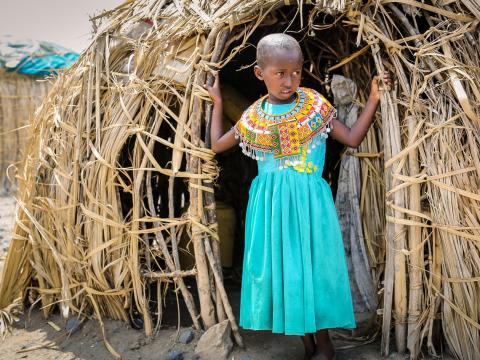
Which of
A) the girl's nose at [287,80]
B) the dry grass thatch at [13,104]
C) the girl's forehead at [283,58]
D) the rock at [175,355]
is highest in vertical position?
the dry grass thatch at [13,104]

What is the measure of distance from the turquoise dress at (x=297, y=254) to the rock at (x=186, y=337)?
16.5 inches

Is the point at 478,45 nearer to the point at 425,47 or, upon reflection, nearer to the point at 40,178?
the point at 425,47

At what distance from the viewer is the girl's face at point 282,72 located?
2262 millimetres

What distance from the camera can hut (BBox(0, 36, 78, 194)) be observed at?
28.9 ft

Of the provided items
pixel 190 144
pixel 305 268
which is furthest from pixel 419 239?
pixel 190 144

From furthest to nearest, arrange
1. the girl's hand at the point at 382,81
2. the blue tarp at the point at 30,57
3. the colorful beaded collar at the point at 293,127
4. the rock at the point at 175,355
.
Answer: the blue tarp at the point at 30,57
the rock at the point at 175,355
the girl's hand at the point at 382,81
the colorful beaded collar at the point at 293,127

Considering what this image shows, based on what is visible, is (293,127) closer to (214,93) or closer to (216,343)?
(214,93)

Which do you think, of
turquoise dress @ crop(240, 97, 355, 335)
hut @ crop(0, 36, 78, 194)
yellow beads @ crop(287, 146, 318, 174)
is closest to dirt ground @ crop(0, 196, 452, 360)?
turquoise dress @ crop(240, 97, 355, 335)

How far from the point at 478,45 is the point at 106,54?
2048mm

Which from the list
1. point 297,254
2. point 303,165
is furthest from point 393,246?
point 303,165

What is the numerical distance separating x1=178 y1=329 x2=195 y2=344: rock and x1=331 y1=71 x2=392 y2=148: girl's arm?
1.29 metres

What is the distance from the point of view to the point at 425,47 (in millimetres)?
2445

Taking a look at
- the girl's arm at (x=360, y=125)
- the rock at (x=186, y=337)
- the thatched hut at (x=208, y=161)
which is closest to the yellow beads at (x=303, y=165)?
the girl's arm at (x=360, y=125)

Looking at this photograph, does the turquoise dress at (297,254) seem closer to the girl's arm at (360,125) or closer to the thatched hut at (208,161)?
the girl's arm at (360,125)
